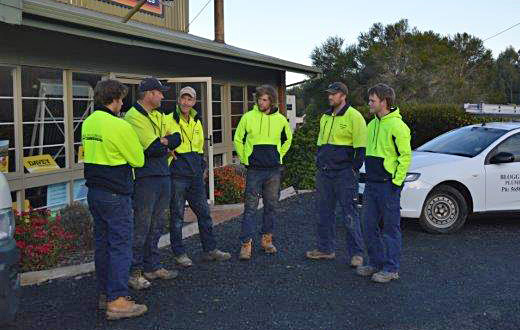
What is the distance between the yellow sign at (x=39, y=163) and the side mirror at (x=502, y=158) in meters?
6.00

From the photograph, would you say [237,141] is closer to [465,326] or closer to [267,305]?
[267,305]

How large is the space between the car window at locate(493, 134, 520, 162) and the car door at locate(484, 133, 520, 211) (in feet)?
0.34

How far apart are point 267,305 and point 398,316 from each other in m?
1.07

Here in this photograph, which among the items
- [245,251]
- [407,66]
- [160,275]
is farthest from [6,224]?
[407,66]

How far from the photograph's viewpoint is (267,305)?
4.82 meters

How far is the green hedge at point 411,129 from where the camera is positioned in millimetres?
11367

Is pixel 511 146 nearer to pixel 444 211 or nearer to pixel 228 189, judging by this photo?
pixel 444 211

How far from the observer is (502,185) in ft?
25.2

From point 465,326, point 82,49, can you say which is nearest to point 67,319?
point 465,326

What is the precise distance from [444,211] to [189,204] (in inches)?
142

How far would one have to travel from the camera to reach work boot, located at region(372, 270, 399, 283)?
542 centimetres

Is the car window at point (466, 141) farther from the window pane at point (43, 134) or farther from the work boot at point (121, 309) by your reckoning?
the window pane at point (43, 134)

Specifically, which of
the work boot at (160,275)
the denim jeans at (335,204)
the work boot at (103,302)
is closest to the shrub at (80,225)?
the work boot at (160,275)

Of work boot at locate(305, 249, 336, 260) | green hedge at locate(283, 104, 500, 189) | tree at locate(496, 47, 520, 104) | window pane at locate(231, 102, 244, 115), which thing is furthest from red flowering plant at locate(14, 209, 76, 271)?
tree at locate(496, 47, 520, 104)
